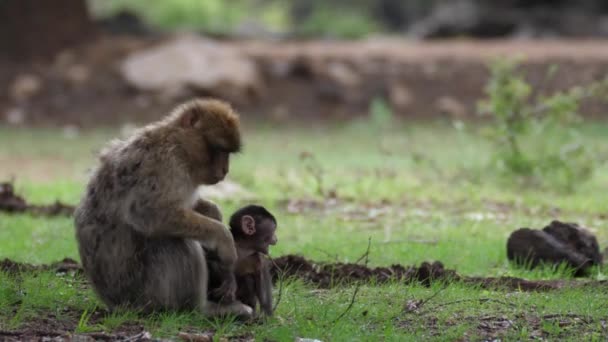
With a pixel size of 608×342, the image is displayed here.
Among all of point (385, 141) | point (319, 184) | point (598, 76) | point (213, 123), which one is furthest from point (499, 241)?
point (598, 76)

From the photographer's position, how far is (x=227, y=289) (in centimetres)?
707

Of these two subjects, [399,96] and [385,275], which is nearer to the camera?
[385,275]

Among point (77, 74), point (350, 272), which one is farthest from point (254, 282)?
point (77, 74)

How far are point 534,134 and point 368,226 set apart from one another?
3836mm

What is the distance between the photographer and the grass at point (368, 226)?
7105mm

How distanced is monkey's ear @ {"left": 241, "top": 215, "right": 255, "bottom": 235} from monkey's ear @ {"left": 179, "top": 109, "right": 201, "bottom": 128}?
73 centimetres

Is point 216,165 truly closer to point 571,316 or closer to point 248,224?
point 248,224

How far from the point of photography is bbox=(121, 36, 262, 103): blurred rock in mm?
24375

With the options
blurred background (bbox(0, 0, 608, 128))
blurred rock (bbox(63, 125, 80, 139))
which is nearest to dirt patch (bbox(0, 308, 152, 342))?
blurred rock (bbox(63, 125, 80, 139))

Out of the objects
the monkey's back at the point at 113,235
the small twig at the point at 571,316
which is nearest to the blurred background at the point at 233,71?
the monkey's back at the point at 113,235

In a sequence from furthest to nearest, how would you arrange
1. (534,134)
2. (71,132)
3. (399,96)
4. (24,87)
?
(399,96) < (24,87) < (71,132) < (534,134)

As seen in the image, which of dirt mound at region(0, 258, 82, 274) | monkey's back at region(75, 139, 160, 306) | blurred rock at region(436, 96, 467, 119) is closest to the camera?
monkey's back at region(75, 139, 160, 306)

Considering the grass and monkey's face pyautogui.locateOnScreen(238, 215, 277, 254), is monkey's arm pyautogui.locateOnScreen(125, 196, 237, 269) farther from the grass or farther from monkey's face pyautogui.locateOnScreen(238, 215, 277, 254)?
the grass

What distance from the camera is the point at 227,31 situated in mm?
32281
